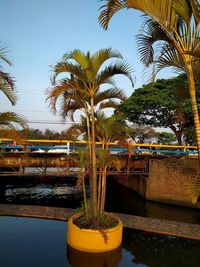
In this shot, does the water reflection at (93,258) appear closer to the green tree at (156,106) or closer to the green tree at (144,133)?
the green tree at (156,106)

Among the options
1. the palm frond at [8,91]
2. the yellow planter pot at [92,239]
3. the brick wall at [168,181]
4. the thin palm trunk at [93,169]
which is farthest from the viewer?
the brick wall at [168,181]

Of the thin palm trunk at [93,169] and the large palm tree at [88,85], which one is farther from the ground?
the large palm tree at [88,85]

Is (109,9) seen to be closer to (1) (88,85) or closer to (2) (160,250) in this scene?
(1) (88,85)

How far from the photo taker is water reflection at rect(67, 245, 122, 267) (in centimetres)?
604

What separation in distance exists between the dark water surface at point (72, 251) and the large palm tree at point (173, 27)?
148 inches

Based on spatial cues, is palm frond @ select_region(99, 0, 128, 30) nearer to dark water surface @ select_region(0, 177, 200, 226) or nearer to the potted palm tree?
the potted palm tree

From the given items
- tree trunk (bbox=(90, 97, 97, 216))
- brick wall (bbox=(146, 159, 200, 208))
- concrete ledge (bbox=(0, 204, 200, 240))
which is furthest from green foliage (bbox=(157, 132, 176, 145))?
tree trunk (bbox=(90, 97, 97, 216))

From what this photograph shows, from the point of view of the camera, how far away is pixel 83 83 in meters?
6.74

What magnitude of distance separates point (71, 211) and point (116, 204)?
18.9 feet

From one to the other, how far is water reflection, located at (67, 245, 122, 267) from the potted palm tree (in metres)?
0.12

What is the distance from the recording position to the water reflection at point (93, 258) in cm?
604

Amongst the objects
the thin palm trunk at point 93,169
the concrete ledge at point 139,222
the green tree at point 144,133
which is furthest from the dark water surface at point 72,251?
the green tree at point 144,133

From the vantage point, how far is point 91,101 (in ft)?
22.5

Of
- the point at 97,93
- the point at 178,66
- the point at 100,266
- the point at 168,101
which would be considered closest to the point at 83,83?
the point at 97,93
